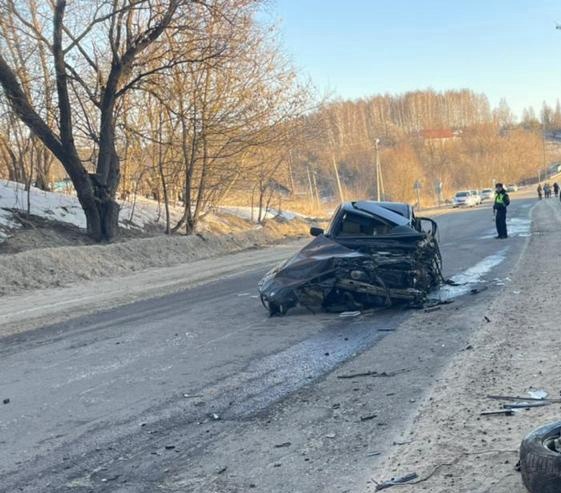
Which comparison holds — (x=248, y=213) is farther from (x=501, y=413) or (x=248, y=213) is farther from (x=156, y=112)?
(x=501, y=413)

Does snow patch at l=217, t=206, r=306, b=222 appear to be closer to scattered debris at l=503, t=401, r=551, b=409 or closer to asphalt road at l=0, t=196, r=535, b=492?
asphalt road at l=0, t=196, r=535, b=492

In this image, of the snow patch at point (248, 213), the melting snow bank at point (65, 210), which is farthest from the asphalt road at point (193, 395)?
the snow patch at point (248, 213)

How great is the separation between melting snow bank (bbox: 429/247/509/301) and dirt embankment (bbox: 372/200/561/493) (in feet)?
6.18

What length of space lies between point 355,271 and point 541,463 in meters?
6.28

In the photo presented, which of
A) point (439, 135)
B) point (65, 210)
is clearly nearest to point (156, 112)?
point (65, 210)

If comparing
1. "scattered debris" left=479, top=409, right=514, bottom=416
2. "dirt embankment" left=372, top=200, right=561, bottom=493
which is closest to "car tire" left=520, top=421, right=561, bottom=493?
"dirt embankment" left=372, top=200, right=561, bottom=493

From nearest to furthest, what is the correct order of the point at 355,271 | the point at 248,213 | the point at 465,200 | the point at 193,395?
the point at 193,395, the point at 355,271, the point at 248,213, the point at 465,200

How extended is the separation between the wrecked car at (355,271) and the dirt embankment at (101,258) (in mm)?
7927

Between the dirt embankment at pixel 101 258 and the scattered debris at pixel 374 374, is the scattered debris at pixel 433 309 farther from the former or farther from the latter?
the dirt embankment at pixel 101 258

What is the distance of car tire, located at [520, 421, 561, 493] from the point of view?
331 centimetres

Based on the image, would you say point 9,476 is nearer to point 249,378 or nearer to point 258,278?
point 249,378

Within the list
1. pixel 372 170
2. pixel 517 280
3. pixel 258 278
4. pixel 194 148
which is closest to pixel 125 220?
pixel 194 148

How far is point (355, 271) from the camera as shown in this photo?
31.5 feet

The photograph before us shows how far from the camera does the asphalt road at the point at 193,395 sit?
4.32 meters
